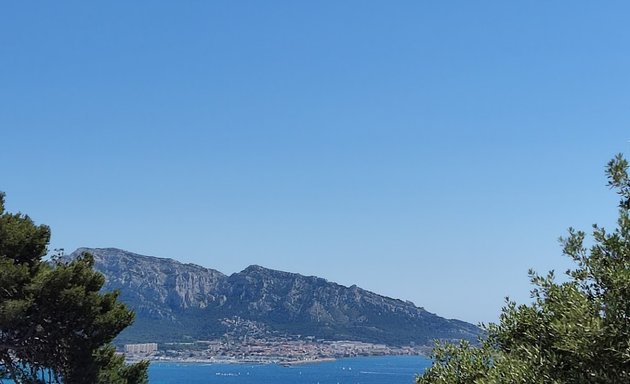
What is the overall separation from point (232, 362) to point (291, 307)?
34.0m

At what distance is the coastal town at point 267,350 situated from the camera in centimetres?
16312

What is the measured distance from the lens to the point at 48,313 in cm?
1584

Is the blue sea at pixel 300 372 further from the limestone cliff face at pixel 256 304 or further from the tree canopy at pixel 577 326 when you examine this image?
the tree canopy at pixel 577 326

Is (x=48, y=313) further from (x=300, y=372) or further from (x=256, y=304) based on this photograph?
(x=256, y=304)

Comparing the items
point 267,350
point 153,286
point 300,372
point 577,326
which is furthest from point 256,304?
point 577,326

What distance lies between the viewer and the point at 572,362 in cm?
530

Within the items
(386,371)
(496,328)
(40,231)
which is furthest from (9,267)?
(386,371)

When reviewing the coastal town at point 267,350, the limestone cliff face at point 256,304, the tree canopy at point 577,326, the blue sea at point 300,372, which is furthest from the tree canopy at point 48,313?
the limestone cliff face at point 256,304

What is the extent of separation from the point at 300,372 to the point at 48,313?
13418cm

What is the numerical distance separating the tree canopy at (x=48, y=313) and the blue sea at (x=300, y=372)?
321 feet

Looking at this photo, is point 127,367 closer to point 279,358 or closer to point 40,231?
point 40,231

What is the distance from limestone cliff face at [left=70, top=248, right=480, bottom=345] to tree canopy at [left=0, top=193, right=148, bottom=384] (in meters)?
173

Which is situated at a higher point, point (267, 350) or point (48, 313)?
point (48, 313)

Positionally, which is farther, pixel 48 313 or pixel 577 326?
pixel 48 313
